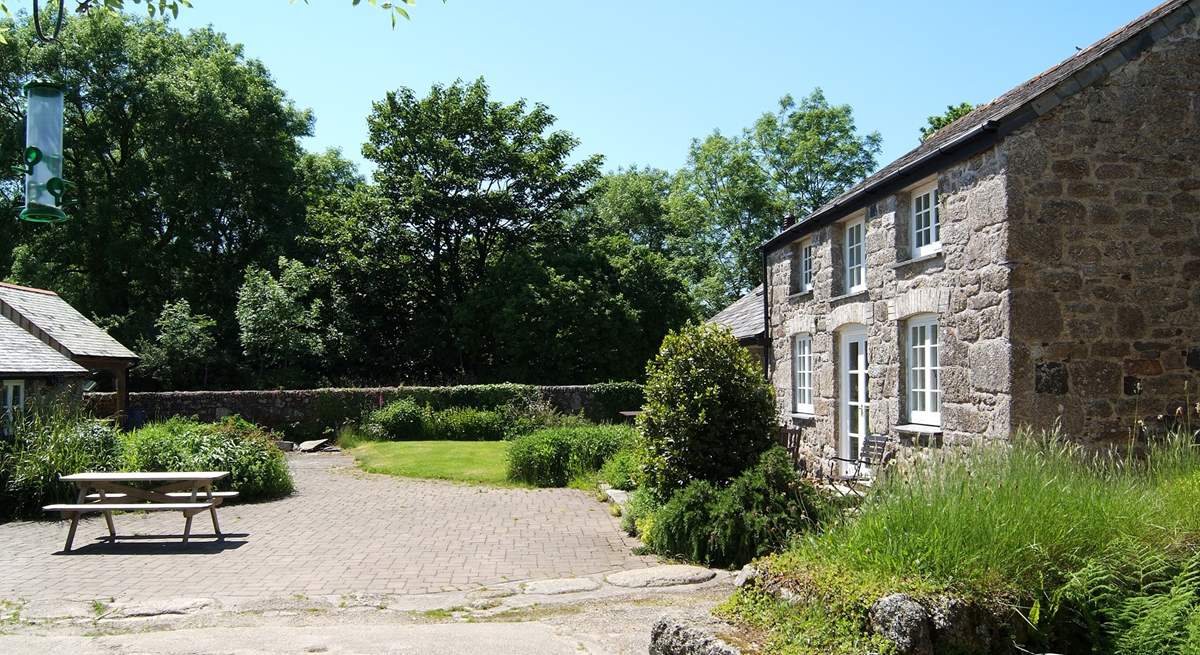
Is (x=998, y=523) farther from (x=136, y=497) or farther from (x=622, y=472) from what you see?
(x=136, y=497)

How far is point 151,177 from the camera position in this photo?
111 ft

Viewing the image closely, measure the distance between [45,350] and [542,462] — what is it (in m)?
9.83

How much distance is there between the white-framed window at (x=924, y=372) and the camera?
10.8m

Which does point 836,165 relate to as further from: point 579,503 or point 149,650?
point 149,650

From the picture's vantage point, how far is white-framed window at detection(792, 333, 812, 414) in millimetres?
14891

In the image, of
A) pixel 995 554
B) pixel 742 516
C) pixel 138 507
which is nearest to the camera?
pixel 995 554

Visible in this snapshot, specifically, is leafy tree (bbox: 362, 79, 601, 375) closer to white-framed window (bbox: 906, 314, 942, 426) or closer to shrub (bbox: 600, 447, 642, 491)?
shrub (bbox: 600, 447, 642, 491)

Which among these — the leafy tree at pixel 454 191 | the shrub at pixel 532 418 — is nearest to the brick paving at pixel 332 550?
the shrub at pixel 532 418

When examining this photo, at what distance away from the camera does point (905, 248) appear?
11555 mm

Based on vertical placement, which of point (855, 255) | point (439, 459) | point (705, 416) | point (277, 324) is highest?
point (855, 255)

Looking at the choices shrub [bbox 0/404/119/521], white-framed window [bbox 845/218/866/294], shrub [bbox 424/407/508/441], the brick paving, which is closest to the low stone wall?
shrub [bbox 424/407/508/441]

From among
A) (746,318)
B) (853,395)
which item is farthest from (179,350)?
(853,395)

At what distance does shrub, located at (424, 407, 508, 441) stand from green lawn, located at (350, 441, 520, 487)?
0.94 metres

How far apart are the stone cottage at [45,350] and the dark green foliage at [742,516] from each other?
11206mm
